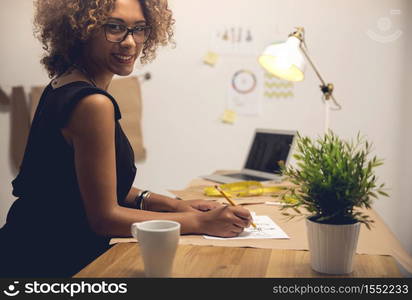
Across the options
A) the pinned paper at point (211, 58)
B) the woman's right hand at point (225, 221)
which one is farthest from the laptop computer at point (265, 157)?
the woman's right hand at point (225, 221)

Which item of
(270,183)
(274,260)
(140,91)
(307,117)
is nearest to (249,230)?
(274,260)

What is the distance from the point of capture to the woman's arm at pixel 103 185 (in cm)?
98

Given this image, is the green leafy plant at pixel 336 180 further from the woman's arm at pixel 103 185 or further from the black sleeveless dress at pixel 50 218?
the black sleeveless dress at pixel 50 218

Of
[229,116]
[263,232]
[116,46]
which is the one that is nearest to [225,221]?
[263,232]

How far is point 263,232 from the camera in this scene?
3.50 feet

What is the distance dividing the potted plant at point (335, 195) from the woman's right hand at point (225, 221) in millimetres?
236

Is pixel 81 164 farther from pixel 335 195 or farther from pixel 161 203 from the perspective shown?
pixel 335 195

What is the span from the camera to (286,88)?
274 cm

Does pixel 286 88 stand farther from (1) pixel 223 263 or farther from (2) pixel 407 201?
(1) pixel 223 263

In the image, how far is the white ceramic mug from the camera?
0.73m

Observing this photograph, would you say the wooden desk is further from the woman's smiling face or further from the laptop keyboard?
the laptop keyboard

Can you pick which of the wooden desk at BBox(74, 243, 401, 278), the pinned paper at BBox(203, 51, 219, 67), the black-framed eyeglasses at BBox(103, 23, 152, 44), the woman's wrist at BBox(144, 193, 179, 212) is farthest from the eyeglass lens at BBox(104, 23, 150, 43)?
the pinned paper at BBox(203, 51, 219, 67)

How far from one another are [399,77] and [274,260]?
214 centimetres

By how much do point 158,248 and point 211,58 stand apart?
2194 millimetres
